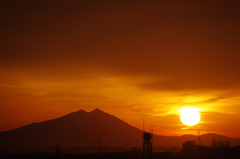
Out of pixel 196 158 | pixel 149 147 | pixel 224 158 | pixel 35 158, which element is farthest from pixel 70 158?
pixel 224 158

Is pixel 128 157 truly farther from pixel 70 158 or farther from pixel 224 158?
pixel 224 158

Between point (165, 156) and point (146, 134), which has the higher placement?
point (146, 134)

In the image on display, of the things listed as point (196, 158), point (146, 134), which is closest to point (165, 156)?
point (196, 158)

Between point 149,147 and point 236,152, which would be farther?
point 236,152

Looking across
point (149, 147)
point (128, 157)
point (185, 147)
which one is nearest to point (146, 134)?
point (149, 147)

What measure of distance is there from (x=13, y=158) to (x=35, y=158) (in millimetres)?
6618

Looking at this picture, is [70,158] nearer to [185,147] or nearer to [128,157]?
[128,157]

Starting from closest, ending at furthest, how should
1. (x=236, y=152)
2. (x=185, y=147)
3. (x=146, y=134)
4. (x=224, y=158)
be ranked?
(x=146, y=134), (x=224, y=158), (x=236, y=152), (x=185, y=147)

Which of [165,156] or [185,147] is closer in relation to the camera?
[165,156]

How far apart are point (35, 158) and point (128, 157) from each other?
2027 cm

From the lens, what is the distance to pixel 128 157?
69.2 meters

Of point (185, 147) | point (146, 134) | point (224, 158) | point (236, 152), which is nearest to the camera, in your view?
point (146, 134)

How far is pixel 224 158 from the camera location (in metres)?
67.2

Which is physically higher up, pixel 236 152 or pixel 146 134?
pixel 146 134
